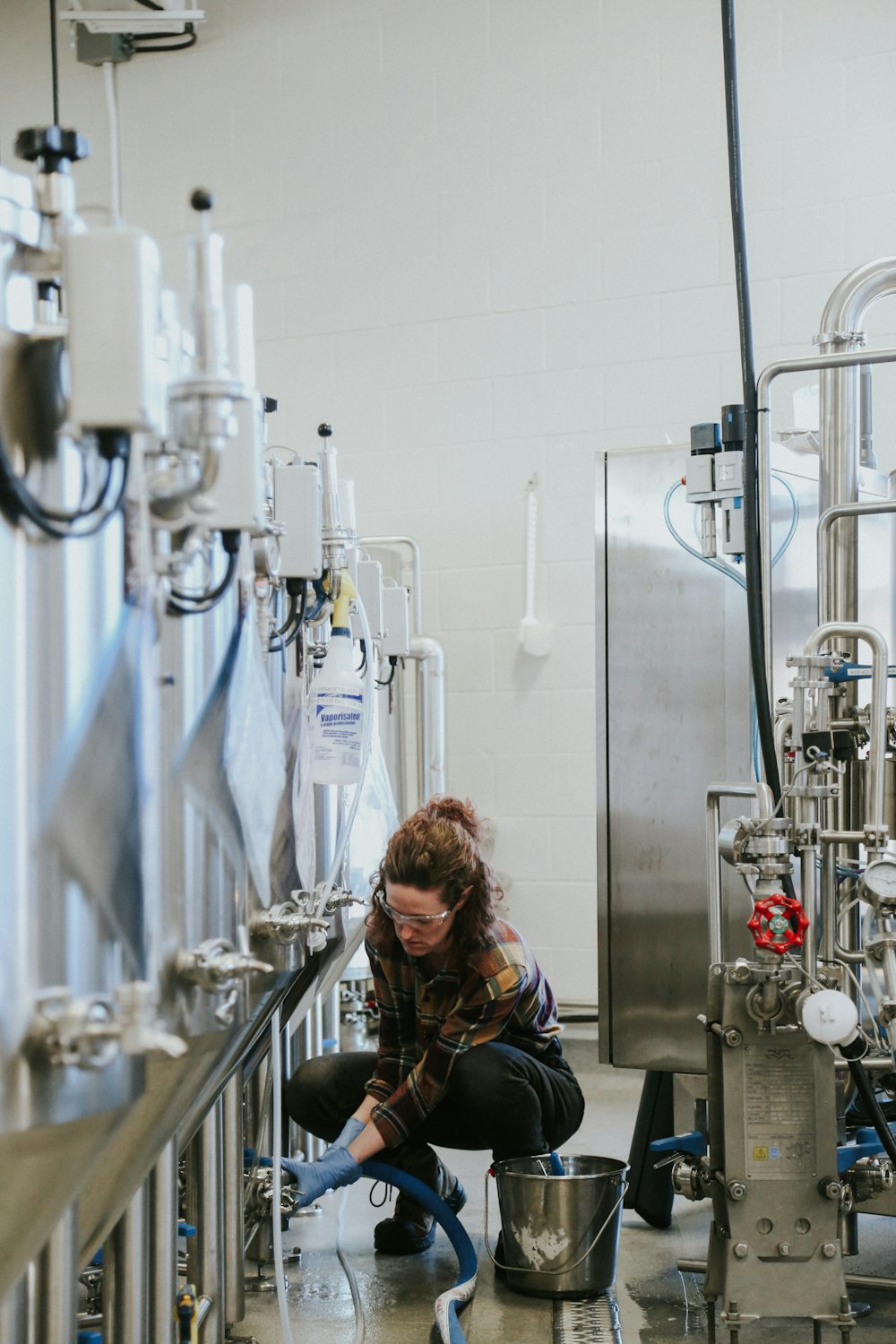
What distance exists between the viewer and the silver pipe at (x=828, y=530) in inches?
72.9

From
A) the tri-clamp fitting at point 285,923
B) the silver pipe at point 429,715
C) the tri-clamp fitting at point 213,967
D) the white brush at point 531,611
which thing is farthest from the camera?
the white brush at point 531,611

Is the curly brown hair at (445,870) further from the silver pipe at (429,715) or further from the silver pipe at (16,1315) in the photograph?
the silver pipe at (429,715)

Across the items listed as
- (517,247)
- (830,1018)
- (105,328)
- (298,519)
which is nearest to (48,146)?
(105,328)

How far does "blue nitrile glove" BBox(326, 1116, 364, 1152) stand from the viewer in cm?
207

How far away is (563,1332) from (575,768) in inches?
73.7

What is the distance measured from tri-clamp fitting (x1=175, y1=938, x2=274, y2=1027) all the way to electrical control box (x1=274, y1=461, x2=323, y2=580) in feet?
1.89

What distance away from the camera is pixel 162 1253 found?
155cm

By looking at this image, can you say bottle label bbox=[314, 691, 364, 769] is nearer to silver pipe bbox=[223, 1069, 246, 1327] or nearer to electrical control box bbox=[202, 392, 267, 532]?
silver pipe bbox=[223, 1069, 246, 1327]

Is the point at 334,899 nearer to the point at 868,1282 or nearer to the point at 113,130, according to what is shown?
Result: the point at 868,1282

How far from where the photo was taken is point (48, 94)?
13.5ft

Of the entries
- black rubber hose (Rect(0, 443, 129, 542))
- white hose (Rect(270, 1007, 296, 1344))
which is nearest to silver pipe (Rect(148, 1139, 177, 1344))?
white hose (Rect(270, 1007, 296, 1344))

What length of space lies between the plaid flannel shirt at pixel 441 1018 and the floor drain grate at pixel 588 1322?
1.13ft

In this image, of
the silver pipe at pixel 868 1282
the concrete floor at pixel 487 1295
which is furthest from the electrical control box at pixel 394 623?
the silver pipe at pixel 868 1282

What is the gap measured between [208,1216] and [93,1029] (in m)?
1.06
